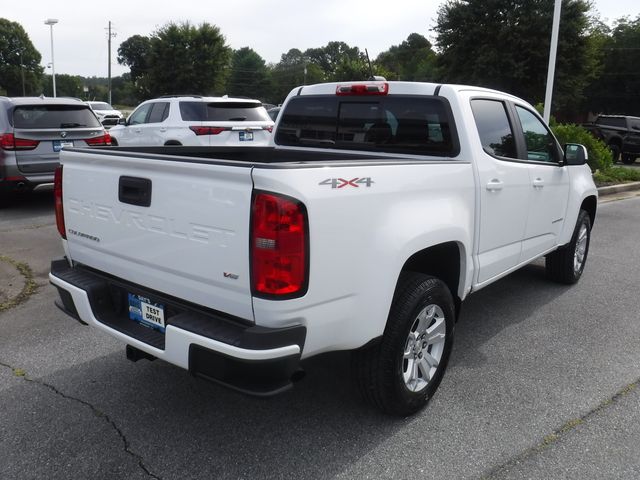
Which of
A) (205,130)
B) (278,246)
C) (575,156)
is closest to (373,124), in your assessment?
(278,246)

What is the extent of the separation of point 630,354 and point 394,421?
Result: 2007mm

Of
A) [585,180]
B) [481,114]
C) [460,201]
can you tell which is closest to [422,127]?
[481,114]

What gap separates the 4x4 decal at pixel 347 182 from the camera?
2.40 meters

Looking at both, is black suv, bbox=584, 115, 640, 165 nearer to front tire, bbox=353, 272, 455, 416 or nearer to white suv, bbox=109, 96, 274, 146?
white suv, bbox=109, 96, 274, 146

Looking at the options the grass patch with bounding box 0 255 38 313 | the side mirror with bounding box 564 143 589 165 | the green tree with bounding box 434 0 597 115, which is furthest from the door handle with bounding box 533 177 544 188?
the green tree with bounding box 434 0 597 115

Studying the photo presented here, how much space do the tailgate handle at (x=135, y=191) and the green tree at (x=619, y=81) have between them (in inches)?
1863

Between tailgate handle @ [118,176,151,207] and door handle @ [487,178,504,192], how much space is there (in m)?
2.08

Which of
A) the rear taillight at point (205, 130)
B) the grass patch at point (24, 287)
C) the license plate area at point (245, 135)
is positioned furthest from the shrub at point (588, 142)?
the grass patch at point (24, 287)

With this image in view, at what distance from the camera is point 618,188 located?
13398 millimetres

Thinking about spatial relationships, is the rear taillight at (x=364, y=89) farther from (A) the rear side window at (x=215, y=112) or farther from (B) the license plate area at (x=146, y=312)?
(A) the rear side window at (x=215, y=112)

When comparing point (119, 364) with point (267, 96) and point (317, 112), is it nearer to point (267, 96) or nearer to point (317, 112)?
point (317, 112)

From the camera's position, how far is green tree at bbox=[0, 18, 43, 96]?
79.3 meters

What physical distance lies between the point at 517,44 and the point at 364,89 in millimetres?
25919

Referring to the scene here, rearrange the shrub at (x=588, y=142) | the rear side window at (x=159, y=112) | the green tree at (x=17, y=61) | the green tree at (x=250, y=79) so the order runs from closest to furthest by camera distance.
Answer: the rear side window at (x=159, y=112) < the shrub at (x=588, y=142) < the green tree at (x=17, y=61) < the green tree at (x=250, y=79)
